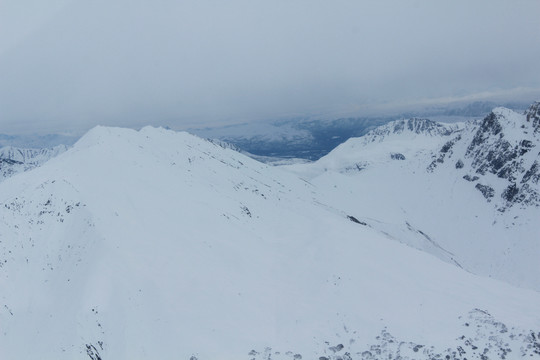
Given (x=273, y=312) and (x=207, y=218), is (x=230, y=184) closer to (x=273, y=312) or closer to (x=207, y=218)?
(x=207, y=218)

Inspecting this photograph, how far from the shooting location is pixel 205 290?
21.9m

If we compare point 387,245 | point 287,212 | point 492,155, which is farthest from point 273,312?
point 492,155

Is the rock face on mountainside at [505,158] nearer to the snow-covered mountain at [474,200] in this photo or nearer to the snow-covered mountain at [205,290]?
the snow-covered mountain at [474,200]

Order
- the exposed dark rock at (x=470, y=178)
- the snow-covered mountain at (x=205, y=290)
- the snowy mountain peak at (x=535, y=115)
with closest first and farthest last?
1. the snow-covered mountain at (x=205, y=290)
2. the snowy mountain peak at (x=535, y=115)
3. the exposed dark rock at (x=470, y=178)

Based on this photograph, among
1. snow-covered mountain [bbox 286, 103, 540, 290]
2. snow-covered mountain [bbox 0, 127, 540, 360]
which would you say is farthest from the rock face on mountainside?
snow-covered mountain [bbox 0, 127, 540, 360]

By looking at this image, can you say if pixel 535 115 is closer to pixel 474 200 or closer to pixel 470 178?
pixel 470 178

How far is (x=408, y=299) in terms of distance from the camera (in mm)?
22047

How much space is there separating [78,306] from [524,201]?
353ft

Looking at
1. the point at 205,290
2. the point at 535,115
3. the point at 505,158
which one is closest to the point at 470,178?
the point at 505,158

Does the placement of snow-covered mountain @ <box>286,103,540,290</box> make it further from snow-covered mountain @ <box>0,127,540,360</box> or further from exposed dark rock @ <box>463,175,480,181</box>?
snow-covered mountain @ <box>0,127,540,360</box>

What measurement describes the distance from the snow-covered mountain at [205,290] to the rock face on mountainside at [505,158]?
258 ft

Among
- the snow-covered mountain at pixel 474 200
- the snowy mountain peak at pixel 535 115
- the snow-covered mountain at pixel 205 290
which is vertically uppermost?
the snowy mountain peak at pixel 535 115

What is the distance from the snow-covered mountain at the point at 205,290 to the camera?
1656 cm

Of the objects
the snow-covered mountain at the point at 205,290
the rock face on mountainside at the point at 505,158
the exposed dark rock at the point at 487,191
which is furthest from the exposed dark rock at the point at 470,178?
the snow-covered mountain at the point at 205,290
